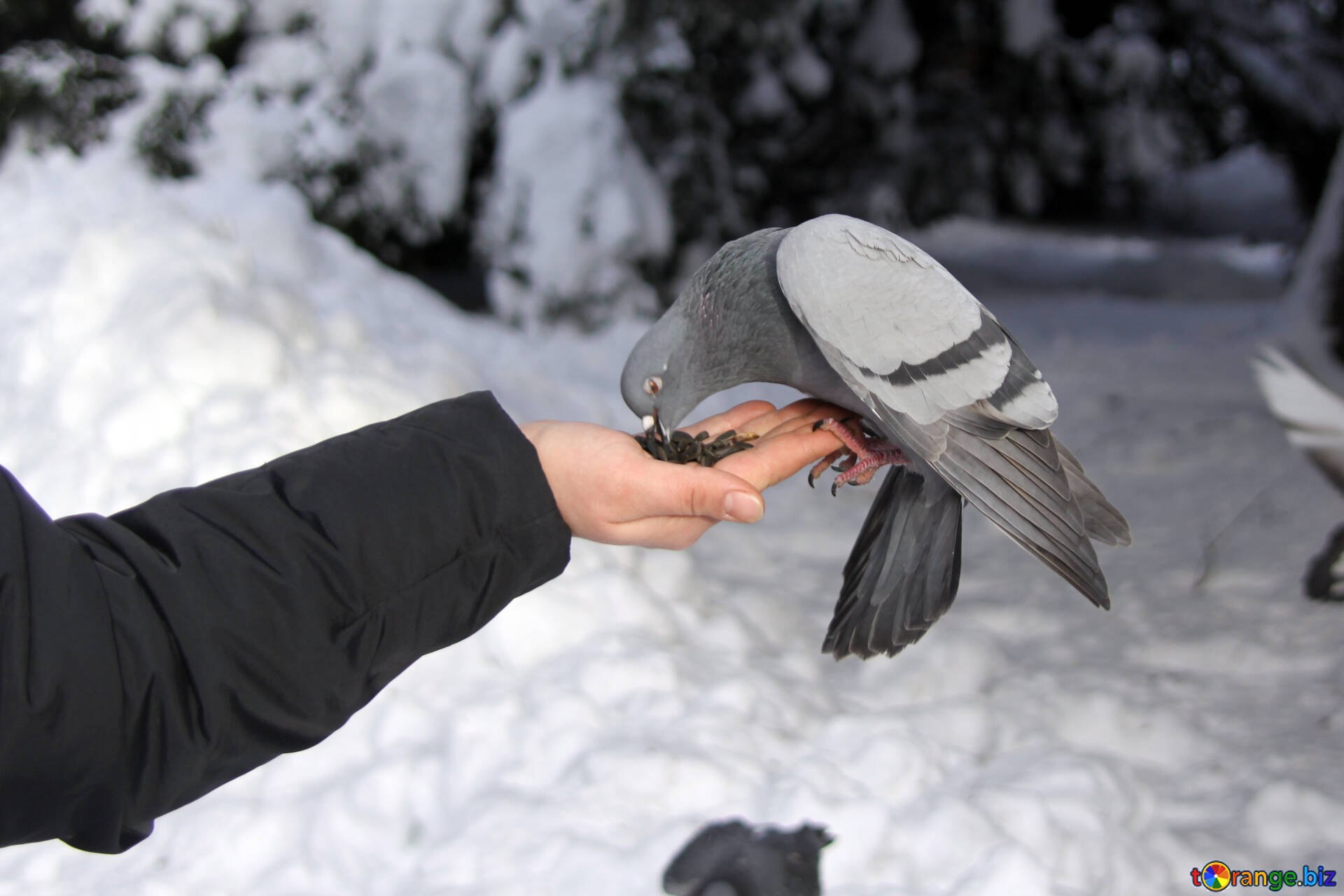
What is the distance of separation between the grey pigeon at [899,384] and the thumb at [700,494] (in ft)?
1.12

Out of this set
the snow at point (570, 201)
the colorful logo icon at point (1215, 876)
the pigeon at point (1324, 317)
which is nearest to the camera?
the colorful logo icon at point (1215, 876)

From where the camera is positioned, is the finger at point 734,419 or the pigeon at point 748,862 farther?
the finger at point 734,419

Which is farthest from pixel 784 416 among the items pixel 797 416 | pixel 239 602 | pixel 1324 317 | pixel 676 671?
pixel 1324 317

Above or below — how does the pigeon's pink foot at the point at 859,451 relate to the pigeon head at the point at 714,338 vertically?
below

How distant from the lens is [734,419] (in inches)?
91.0

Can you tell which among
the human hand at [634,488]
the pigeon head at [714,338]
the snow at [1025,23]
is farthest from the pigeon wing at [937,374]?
the snow at [1025,23]

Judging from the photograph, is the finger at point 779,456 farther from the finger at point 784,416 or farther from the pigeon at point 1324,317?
the pigeon at point 1324,317

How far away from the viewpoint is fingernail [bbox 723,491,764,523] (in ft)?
5.17

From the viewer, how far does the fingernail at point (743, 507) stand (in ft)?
5.17

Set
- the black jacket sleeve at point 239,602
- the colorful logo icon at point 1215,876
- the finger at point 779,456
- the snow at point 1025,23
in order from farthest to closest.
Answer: the snow at point 1025,23 → the colorful logo icon at point 1215,876 → the finger at point 779,456 → the black jacket sleeve at point 239,602

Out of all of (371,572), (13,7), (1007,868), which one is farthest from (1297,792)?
(13,7)

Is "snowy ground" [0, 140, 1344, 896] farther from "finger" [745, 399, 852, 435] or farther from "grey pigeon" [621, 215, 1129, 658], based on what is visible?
"finger" [745, 399, 852, 435]

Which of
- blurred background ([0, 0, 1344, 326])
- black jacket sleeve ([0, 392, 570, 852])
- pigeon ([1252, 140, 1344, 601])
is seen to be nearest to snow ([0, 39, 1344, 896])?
pigeon ([1252, 140, 1344, 601])

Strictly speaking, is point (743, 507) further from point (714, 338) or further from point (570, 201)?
point (570, 201)
